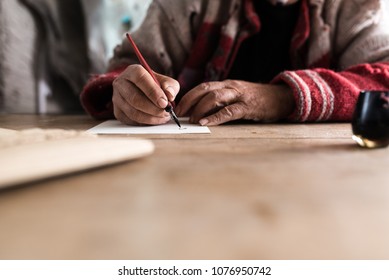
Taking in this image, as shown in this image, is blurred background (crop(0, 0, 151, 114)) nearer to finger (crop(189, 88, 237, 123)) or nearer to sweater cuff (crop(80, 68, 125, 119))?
sweater cuff (crop(80, 68, 125, 119))

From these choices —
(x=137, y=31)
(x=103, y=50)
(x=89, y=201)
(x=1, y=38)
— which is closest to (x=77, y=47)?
(x=103, y=50)

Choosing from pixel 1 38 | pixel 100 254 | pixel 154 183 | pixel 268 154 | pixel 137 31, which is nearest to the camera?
pixel 100 254

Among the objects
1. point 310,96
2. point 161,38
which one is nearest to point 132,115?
point 310,96

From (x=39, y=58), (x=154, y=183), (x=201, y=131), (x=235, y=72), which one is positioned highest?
(x=154, y=183)

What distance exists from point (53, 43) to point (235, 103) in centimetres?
100

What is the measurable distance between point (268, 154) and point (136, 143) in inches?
6.3

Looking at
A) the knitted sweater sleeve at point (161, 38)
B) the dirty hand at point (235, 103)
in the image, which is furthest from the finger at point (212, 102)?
the knitted sweater sleeve at point (161, 38)

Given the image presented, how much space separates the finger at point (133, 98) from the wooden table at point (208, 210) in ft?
0.88

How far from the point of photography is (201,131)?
651 millimetres

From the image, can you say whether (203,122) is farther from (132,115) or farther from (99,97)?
(99,97)

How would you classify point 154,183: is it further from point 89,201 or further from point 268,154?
point 268,154

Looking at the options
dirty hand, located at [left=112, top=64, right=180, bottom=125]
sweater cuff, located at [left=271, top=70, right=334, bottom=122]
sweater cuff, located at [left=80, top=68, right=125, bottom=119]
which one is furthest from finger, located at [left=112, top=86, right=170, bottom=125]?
sweater cuff, located at [left=271, top=70, right=334, bottom=122]

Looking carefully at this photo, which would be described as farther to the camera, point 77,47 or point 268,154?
point 77,47

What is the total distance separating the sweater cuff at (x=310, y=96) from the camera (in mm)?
760
